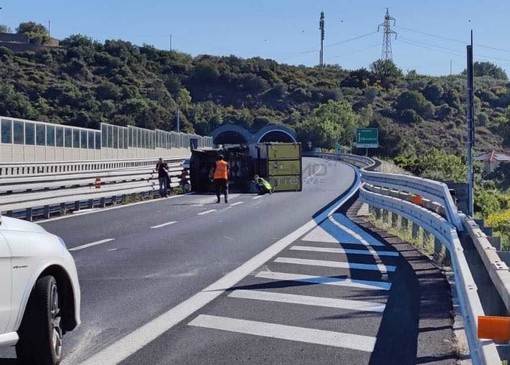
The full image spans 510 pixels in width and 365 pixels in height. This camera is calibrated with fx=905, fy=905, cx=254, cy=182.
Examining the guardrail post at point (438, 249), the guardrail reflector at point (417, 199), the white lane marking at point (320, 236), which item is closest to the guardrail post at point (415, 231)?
the guardrail reflector at point (417, 199)

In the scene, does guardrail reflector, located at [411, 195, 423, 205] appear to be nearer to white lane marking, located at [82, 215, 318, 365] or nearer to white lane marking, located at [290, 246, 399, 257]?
white lane marking, located at [290, 246, 399, 257]

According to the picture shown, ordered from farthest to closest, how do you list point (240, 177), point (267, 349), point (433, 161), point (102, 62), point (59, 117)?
point (102, 62), point (59, 117), point (433, 161), point (240, 177), point (267, 349)

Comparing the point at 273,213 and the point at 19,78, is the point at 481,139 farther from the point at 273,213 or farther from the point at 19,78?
the point at 273,213

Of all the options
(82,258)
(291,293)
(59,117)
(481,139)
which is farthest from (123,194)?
(481,139)

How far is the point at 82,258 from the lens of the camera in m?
13.8

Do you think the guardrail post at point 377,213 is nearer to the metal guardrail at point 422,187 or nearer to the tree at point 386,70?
the metal guardrail at point 422,187

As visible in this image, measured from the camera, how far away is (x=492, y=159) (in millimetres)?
61812

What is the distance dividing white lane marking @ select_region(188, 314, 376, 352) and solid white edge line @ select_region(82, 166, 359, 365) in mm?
306

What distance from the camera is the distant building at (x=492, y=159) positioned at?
206 feet

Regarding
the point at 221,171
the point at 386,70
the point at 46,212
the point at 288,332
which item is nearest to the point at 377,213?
the point at 46,212

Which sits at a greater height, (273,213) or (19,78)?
(19,78)

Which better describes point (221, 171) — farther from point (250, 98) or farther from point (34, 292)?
point (250, 98)

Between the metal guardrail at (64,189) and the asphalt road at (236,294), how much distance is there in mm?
1021

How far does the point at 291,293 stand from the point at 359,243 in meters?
5.89
